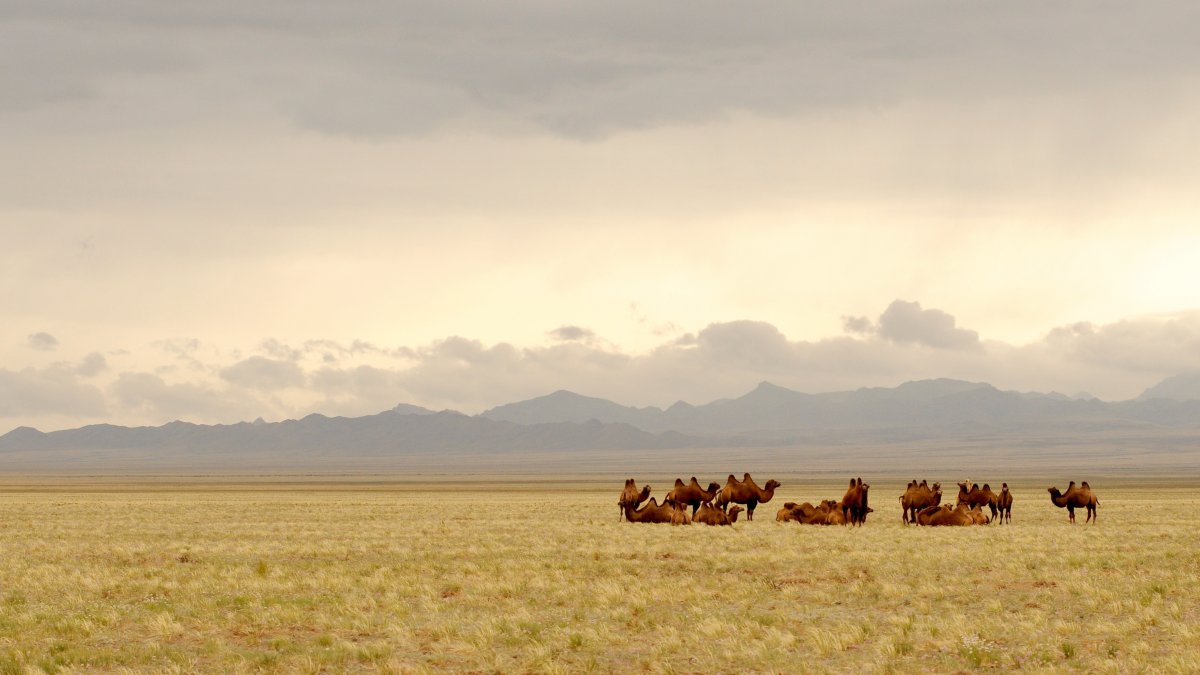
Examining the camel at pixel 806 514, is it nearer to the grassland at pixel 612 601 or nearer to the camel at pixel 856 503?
the camel at pixel 856 503

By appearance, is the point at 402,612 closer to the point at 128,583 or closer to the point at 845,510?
the point at 128,583

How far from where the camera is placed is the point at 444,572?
81.5 ft

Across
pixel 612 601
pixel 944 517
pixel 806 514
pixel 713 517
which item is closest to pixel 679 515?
pixel 713 517

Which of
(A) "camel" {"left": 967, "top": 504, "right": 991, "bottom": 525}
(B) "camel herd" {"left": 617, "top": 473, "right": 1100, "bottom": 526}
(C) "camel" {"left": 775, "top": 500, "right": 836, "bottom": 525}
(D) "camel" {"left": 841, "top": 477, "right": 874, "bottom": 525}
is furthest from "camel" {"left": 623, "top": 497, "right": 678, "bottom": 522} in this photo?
(A) "camel" {"left": 967, "top": 504, "right": 991, "bottom": 525}

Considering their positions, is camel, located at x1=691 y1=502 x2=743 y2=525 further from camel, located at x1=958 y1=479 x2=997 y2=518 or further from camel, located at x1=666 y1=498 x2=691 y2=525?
camel, located at x1=958 y1=479 x2=997 y2=518

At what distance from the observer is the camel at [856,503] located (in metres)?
36.3

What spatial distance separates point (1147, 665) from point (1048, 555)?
11927 mm

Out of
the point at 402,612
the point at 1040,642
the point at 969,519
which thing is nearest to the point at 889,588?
the point at 1040,642

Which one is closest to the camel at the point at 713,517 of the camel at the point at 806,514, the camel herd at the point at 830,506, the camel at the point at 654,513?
the camel herd at the point at 830,506

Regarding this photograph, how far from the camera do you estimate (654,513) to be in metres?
38.5

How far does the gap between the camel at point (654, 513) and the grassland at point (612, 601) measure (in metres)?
3.52

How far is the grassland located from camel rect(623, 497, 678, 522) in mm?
3524

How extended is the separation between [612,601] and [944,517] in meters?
19.1

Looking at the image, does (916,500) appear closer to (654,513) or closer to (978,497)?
(978,497)
